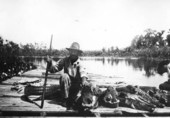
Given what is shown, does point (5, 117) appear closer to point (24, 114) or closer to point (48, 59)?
point (24, 114)

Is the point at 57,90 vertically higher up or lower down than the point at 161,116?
higher up

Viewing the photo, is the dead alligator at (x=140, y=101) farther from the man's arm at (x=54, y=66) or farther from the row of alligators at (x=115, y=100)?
the man's arm at (x=54, y=66)

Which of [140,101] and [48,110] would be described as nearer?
[48,110]

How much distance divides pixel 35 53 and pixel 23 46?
2.74 meters

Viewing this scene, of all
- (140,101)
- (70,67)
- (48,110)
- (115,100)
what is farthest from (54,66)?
(140,101)

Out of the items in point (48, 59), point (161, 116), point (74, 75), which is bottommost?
point (161, 116)

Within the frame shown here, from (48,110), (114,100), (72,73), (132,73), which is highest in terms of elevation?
(72,73)

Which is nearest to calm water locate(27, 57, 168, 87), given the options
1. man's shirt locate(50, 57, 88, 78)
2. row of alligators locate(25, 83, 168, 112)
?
row of alligators locate(25, 83, 168, 112)

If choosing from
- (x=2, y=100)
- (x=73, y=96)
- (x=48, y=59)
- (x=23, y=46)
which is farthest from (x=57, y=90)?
(x=23, y=46)

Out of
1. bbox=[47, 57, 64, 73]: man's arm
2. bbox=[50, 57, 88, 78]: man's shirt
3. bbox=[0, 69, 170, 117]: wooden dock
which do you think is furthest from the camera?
bbox=[50, 57, 88, 78]: man's shirt

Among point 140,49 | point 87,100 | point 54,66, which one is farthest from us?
point 140,49

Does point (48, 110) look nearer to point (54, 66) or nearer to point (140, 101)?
point (54, 66)

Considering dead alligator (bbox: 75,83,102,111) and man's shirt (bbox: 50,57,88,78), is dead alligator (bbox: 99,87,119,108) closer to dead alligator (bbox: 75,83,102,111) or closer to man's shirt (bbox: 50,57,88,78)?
dead alligator (bbox: 75,83,102,111)

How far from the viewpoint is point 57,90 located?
4.77 metres
